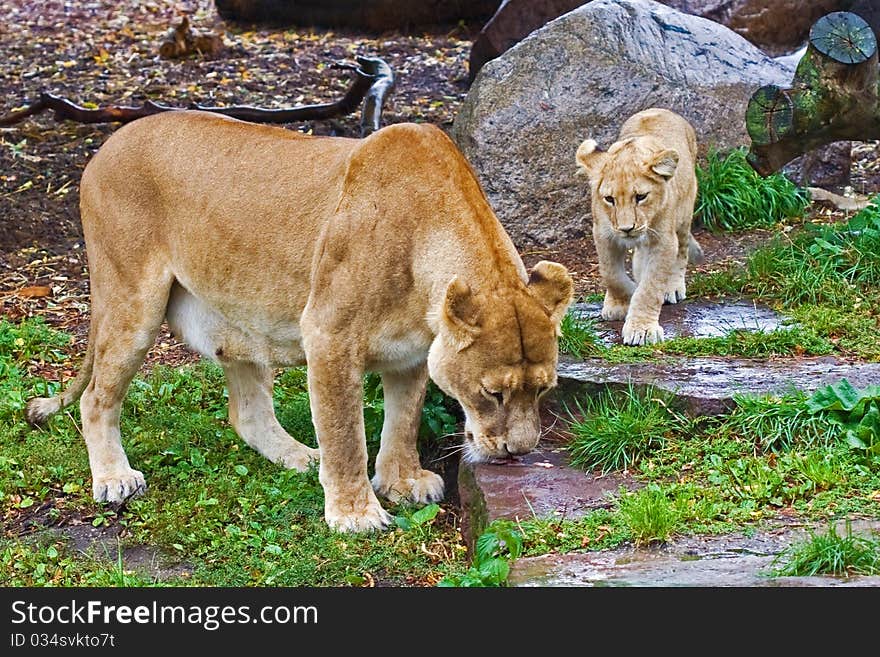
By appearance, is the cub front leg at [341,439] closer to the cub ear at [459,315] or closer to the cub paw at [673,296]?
the cub ear at [459,315]

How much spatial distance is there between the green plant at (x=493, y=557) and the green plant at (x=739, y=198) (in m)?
4.64

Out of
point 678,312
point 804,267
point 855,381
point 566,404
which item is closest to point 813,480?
point 855,381

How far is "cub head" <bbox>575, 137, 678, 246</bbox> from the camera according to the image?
21.7ft

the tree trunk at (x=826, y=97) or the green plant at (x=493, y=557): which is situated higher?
the tree trunk at (x=826, y=97)

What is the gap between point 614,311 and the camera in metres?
7.11

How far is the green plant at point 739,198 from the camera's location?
8.91 metres

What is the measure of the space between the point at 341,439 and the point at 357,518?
1.19 ft

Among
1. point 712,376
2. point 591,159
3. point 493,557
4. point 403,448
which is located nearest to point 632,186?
point 591,159

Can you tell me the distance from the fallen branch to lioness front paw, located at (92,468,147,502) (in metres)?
4.96

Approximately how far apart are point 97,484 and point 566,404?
2.23 meters

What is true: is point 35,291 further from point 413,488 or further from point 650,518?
point 650,518

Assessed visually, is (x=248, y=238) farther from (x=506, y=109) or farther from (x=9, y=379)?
(x=506, y=109)

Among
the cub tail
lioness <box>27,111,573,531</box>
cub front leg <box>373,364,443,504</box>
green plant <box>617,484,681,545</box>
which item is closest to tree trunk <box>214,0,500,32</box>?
the cub tail

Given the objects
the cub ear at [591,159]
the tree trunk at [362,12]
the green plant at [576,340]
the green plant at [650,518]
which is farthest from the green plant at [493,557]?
the tree trunk at [362,12]
